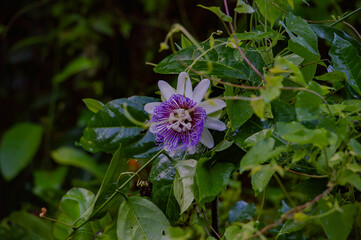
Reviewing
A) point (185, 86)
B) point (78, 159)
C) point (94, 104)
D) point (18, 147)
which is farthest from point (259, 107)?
point (18, 147)

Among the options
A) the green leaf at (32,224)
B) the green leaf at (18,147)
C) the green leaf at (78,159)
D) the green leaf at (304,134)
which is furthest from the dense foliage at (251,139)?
the green leaf at (18,147)

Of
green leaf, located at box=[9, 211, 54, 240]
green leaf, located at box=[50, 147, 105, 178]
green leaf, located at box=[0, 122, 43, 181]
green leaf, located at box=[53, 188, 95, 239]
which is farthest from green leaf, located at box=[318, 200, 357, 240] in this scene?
green leaf, located at box=[0, 122, 43, 181]

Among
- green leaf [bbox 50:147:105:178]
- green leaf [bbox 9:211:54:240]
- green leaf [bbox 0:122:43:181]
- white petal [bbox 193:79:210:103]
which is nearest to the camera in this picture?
white petal [bbox 193:79:210:103]

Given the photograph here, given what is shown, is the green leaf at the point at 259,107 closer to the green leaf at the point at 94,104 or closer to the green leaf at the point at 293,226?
the green leaf at the point at 293,226

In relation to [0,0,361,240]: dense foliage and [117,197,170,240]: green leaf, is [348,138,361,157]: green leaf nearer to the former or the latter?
[0,0,361,240]: dense foliage

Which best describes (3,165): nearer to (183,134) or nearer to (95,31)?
(95,31)

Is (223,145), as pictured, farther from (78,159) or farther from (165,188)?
(78,159)

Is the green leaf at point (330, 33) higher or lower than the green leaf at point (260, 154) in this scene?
higher

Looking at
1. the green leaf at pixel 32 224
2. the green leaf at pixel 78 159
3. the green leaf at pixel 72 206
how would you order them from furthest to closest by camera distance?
the green leaf at pixel 78 159
the green leaf at pixel 32 224
the green leaf at pixel 72 206

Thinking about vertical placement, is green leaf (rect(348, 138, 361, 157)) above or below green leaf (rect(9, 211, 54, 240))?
above
